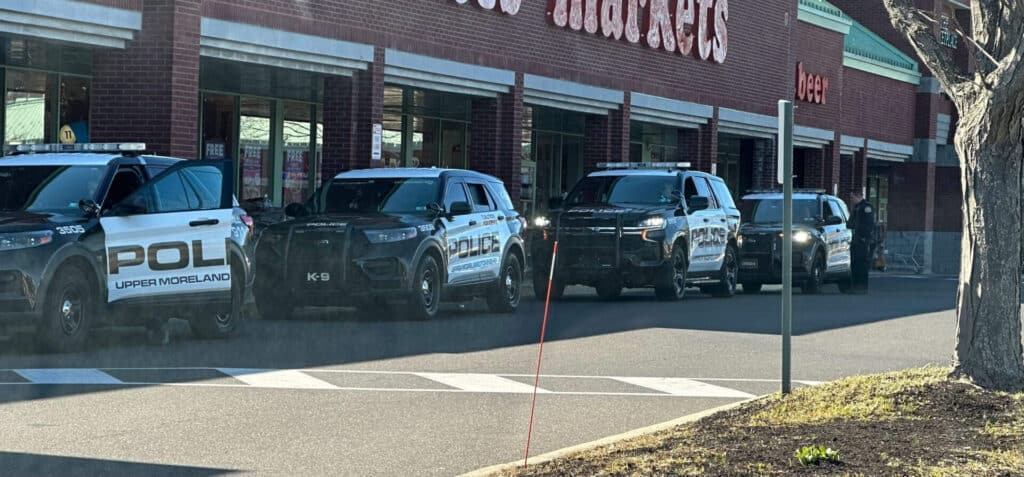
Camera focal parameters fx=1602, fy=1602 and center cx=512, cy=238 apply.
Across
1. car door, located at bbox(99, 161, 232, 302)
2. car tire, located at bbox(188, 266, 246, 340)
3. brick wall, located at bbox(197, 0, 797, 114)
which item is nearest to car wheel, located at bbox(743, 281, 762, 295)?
brick wall, located at bbox(197, 0, 797, 114)

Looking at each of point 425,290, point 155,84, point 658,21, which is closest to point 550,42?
point 658,21

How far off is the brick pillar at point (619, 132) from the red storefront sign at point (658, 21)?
5.08 feet

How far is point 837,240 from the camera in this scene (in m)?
30.2

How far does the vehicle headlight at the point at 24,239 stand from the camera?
13930 millimetres

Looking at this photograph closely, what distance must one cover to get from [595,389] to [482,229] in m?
7.82

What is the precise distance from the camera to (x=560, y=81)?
106 feet

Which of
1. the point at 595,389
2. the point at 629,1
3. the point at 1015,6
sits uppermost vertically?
the point at 629,1

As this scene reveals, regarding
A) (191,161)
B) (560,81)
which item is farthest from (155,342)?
(560,81)

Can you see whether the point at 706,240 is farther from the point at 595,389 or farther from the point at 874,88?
the point at 874,88

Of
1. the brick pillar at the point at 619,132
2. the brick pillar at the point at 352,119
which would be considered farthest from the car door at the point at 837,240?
the brick pillar at the point at 352,119

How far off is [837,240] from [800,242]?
1.57 meters

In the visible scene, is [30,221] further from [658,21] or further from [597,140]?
[658,21]

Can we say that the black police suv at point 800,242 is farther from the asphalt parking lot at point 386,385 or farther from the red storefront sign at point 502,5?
the asphalt parking lot at point 386,385

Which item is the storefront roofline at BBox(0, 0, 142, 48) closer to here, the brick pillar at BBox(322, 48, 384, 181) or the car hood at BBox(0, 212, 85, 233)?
the brick pillar at BBox(322, 48, 384, 181)
